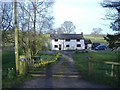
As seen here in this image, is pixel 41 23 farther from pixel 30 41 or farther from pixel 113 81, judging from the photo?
pixel 113 81

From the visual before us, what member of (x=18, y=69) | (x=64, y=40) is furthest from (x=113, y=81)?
(x=64, y=40)

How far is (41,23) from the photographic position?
1862 cm

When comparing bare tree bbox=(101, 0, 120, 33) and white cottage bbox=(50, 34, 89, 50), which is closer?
bare tree bbox=(101, 0, 120, 33)

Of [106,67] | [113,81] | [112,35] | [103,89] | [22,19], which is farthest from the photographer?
[22,19]

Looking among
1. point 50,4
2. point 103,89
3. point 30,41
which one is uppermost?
point 50,4

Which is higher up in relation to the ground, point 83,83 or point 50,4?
point 50,4

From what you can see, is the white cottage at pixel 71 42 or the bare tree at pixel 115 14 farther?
the white cottage at pixel 71 42

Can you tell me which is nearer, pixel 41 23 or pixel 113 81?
pixel 113 81

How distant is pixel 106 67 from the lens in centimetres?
1225

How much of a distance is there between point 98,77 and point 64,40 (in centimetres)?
4301

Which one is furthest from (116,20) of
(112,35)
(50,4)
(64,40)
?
(64,40)

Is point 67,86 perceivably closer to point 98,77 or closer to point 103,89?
point 103,89

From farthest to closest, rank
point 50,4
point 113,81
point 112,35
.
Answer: point 50,4 → point 112,35 → point 113,81

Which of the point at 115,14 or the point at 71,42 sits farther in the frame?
the point at 71,42
